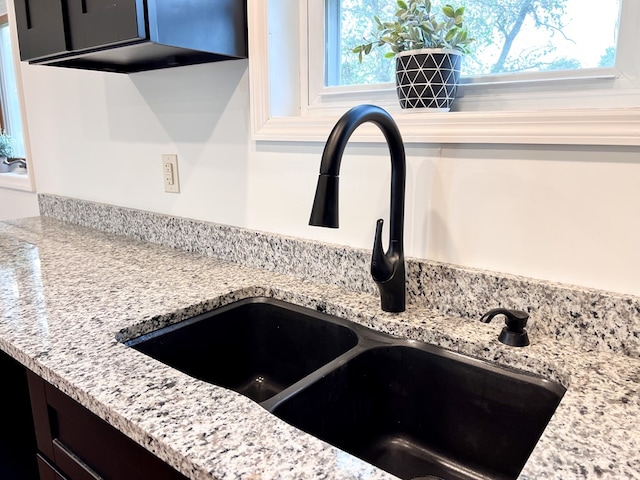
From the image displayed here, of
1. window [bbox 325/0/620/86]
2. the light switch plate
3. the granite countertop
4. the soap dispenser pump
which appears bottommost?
the granite countertop

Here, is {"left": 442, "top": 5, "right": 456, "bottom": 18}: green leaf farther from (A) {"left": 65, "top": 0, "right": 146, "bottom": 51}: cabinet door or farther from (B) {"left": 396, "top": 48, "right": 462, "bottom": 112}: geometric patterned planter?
(A) {"left": 65, "top": 0, "right": 146, "bottom": 51}: cabinet door

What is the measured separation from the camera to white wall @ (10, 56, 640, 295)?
0.79 metres

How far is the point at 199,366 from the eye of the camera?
1009mm

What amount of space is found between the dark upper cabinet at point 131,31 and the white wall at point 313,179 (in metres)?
0.11

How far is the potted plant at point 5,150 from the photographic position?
8.34 ft

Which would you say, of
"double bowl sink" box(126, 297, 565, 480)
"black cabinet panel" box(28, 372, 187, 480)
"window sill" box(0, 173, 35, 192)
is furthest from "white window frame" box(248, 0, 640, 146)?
"window sill" box(0, 173, 35, 192)

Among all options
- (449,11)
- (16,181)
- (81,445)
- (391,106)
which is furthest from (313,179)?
(16,181)

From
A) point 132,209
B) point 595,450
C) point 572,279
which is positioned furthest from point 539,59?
point 132,209

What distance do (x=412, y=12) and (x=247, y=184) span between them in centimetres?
58

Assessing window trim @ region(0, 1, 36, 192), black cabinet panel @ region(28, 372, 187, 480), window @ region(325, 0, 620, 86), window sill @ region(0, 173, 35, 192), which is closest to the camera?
black cabinet panel @ region(28, 372, 187, 480)

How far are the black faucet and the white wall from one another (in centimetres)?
10

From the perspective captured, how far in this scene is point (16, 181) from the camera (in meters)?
2.24

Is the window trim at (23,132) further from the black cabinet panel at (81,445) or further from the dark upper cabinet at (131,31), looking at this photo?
the black cabinet panel at (81,445)

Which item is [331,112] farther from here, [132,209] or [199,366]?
[132,209]
